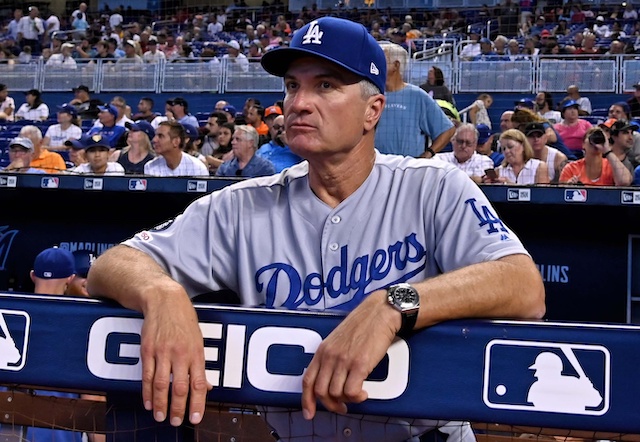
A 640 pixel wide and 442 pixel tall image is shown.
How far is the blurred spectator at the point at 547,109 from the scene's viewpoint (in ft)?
34.4

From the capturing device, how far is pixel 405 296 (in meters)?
1.42

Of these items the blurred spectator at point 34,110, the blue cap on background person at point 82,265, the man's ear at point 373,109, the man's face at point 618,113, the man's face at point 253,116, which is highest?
the man's ear at point 373,109

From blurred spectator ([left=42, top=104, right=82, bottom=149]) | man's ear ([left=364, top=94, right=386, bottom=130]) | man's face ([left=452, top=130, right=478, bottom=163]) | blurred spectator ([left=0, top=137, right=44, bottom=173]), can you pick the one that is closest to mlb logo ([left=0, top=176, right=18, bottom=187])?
blurred spectator ([left=0, top=137, right=44, bottom=173])

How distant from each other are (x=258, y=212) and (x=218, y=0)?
2343cm

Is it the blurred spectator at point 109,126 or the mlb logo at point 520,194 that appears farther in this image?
the blurred spectator at point 109,126

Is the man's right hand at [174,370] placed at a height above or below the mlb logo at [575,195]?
above

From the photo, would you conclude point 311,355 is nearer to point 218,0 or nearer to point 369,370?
point 369,370

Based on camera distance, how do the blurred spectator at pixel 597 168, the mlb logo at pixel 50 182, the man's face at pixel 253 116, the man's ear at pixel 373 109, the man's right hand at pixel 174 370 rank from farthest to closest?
the man's face at pixel 253 116 < the mlb logo at pixel 50 182 < the blurred spectator at pixel 597 168 < the man's ear at pixel 373 109 < the man's right hand at pixel 174 370

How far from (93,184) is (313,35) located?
204 inches

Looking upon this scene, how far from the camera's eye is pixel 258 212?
192 centimetres

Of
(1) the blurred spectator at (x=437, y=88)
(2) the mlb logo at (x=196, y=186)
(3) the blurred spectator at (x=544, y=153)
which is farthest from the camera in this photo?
(1) the blurred spectator at (x=437, y=88)

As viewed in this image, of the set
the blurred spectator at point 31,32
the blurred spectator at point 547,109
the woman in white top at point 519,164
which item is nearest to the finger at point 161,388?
the woman in white top at point 519,164

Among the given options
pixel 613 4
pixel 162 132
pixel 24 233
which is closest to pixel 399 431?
pixel 162 132

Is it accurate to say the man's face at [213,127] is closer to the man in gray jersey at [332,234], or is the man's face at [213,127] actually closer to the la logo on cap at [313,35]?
the man in gray jersey at [332,234]
